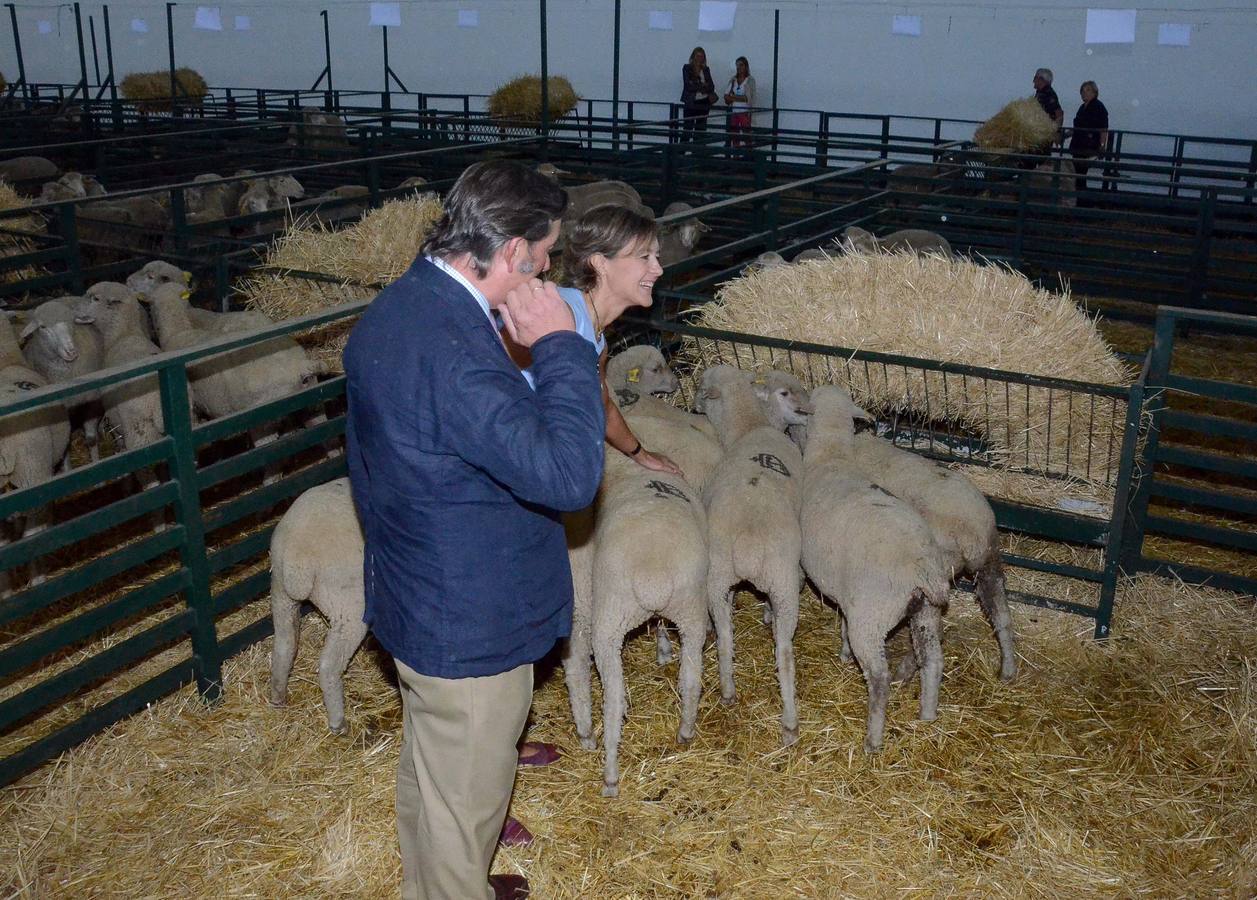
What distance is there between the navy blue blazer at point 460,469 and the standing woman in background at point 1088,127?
12828 mm

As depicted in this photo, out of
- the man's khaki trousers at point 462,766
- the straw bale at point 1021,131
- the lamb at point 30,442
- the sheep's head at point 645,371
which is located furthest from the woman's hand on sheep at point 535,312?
the straw bale at point 1021,131

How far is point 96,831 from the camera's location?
360 cm

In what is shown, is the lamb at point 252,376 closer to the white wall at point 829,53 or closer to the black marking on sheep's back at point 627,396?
the black marking on sheep's back at point 627,396

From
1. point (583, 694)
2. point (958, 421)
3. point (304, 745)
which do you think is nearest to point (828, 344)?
point (958, 421)

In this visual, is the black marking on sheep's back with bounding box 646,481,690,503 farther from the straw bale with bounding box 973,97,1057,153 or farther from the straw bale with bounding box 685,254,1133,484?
the straw bale with bounding box 973,97,1057,153

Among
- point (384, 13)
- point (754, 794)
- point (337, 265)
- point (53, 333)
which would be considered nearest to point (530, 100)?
point (384, 13)

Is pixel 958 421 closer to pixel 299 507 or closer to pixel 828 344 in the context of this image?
pixel 828 344

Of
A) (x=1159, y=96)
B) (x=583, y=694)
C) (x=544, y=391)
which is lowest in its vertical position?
(x=583, y=694)

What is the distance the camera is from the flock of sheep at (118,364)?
5.13m

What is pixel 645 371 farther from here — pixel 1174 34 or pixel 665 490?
pixel 1174 34

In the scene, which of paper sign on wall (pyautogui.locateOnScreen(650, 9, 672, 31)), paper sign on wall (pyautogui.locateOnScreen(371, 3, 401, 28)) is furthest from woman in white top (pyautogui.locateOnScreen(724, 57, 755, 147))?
paper sign on wall (pyautogui.locateOnScreen(371, 3, 401, 28))

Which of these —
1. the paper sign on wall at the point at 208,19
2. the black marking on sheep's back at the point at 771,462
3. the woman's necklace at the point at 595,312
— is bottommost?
the black marking on sheep's back at the point at 771,462

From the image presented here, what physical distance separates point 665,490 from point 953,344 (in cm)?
187

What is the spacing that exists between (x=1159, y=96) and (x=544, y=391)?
1430 cm
